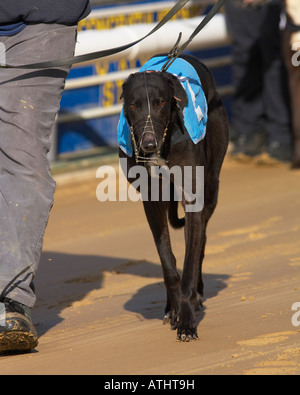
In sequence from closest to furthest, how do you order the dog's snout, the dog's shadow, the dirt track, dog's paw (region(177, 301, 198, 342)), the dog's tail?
the dirt track
dog's paw (region(177, 301, 198, 342))
the dog's snout
the dog's shadow
the dog's tail

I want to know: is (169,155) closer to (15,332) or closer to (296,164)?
(15,332)

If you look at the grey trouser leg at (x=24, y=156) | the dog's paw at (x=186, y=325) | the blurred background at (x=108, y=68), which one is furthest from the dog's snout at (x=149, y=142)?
the blurred background at (x=108, y=68)

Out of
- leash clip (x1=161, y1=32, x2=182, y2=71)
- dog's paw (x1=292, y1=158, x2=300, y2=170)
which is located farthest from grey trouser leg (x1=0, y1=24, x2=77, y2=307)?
dog's paw (x1=292, y1=158, x2=300, y2=170)

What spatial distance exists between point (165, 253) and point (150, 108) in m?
0.81

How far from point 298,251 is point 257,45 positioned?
14.4 ft

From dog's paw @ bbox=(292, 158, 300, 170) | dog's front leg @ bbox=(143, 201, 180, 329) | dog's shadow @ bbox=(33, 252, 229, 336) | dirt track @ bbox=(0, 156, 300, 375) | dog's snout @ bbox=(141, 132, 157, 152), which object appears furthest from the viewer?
dog's paw @ bbox=(292, 158, 300, 170)

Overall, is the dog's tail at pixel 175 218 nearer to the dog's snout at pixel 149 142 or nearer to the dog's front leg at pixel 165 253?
the dog's front leg at pixel 165 253

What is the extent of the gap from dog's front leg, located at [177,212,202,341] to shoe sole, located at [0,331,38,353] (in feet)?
2.30

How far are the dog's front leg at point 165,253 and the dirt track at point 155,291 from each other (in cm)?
14

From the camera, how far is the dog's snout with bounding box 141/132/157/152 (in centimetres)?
462

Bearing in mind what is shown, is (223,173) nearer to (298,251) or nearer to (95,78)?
(95,78)

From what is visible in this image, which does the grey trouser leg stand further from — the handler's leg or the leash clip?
the leash clip

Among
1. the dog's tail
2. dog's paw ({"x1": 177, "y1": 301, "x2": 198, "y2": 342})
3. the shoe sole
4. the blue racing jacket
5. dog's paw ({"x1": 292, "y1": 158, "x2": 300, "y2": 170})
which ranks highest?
the blue racing jacket

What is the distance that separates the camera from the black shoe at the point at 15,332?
4344 mm
